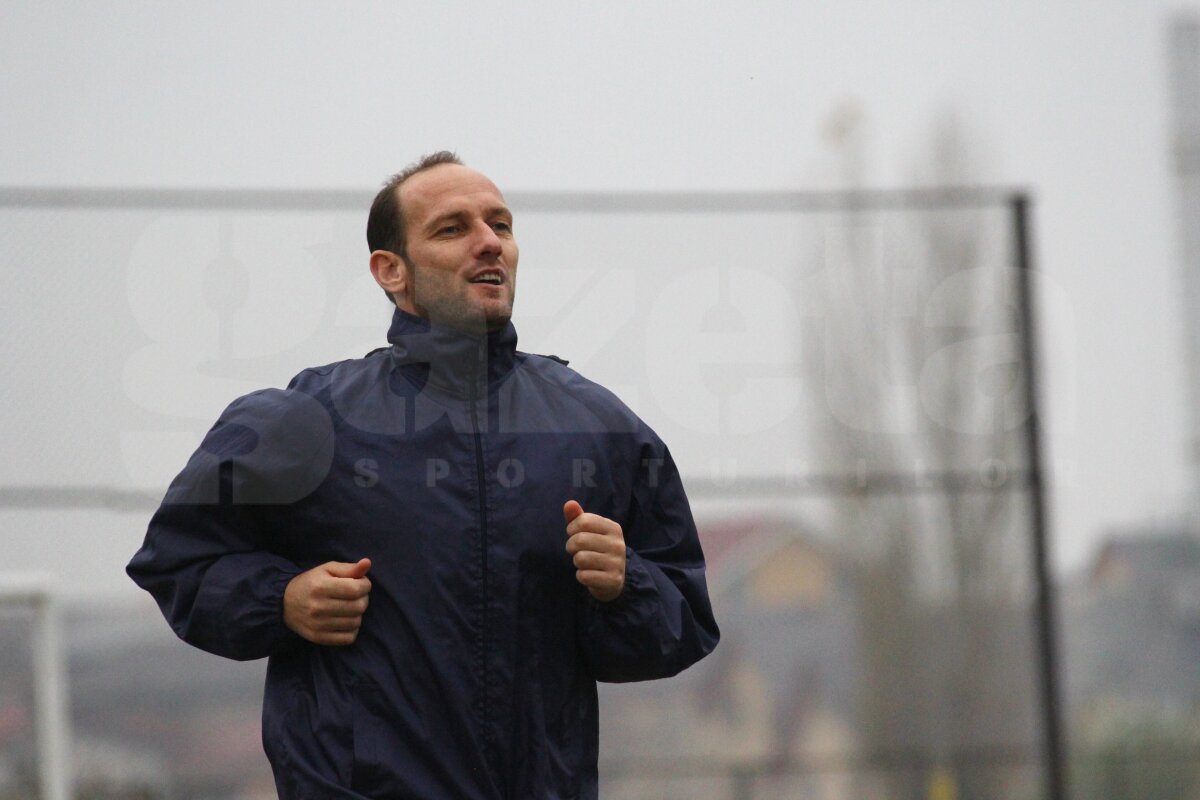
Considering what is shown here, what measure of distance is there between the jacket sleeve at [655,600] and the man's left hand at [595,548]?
0.16 ft

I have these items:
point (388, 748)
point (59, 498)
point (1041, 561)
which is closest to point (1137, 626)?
point (1041, 561)

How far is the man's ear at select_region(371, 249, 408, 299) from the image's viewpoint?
6.79ft

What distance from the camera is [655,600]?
190 centimetres

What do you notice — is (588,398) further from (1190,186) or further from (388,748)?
(1190,186)

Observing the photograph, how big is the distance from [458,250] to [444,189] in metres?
0.11

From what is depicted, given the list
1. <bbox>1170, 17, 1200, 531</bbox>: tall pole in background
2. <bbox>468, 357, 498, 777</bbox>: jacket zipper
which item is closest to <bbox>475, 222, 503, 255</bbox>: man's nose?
<bbox>468, 357, 498, 777</bbox>: jacket zipper

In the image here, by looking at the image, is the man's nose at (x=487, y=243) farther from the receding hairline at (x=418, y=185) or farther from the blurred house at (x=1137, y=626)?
the blurred house at (x=1137, y=626)

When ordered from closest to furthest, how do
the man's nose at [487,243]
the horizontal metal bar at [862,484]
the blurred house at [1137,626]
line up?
1. the man's nose at [487,243]
2. the horizontal metal bar at [862,484]
3. the blurred house at [1137,626]

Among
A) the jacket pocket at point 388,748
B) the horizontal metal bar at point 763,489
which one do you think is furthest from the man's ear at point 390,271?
the horizontal metal bar at point 763,489

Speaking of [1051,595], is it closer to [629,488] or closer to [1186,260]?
[1186,260]

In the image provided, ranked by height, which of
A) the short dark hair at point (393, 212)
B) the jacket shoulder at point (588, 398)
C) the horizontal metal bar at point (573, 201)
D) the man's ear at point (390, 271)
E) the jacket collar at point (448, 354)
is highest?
the horizontal metal bar at point (573, 201)

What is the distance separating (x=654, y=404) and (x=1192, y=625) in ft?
9.80

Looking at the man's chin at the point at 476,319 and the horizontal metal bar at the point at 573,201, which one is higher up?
the horizontal metal bar at the point at 573,201

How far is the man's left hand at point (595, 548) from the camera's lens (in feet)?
5.91
